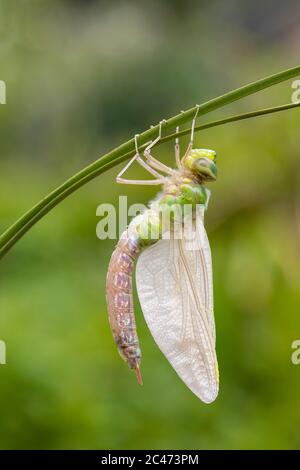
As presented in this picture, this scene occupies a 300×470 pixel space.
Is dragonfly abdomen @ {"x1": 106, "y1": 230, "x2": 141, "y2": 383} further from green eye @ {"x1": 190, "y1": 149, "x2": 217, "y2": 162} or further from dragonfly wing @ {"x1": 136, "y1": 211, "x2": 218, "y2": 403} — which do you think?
green eye @ {"x1": 190, "y1": 149, "x2": 217, "y2": 162}

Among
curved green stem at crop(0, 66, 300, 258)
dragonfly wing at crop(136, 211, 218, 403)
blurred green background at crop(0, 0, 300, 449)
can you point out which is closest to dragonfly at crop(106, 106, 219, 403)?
dragonfly wing at crop(136, 211, 218, 403)

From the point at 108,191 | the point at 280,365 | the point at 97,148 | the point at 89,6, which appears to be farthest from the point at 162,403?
the point at 89,6

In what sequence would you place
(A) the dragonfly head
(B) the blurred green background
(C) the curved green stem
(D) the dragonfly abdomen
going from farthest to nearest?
1. (B) the blurred green background
2. (A) the dragonfly head
3. (D) the dragonfly abdomen
4. (C) the curved green stem

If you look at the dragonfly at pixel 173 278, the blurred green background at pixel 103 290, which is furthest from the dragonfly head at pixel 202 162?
the blurred green background at pixel 103 290

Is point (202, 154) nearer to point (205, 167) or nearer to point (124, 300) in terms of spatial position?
point (205, 167)

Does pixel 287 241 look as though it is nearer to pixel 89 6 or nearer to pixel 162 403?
pixel 162 403
